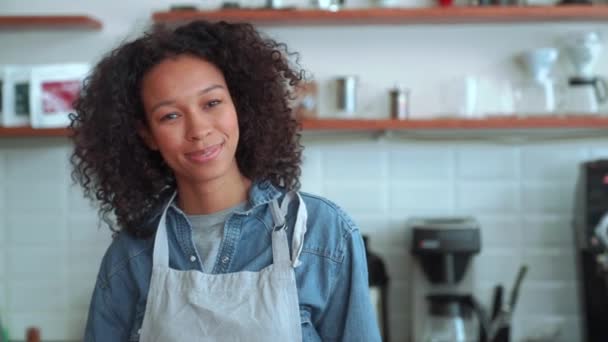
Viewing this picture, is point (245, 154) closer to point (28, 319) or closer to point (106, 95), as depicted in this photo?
point (106, 95)

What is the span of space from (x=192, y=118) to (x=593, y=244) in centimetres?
128

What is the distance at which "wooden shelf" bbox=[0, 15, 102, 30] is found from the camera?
2254 millimetres

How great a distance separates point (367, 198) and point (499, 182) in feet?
1.19

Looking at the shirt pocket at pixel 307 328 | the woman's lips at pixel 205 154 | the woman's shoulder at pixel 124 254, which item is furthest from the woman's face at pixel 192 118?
the shirt pocket at pixel 307 328

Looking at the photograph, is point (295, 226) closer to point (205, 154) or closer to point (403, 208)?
point (205, 154)

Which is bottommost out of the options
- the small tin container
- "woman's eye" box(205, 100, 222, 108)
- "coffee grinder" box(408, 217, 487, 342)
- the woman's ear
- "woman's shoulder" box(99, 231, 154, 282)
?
"coffee grinder" box(408, 217, 487, 342)

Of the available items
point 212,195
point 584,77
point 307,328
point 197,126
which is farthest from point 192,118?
point 584,77

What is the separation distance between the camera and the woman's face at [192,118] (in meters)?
1.23

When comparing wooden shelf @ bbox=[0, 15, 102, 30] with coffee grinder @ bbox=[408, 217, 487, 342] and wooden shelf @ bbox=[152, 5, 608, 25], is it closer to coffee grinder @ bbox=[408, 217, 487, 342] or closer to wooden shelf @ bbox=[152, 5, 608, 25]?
wooden shelf @ bbox=[152, 5, 608, 25]

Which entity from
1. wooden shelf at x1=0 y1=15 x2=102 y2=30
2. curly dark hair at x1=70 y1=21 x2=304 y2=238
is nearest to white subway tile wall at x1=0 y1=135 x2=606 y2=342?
wooden shelf at x1=0 y1=15 x2=102 y2=30

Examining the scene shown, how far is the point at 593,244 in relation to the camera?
2.13 m

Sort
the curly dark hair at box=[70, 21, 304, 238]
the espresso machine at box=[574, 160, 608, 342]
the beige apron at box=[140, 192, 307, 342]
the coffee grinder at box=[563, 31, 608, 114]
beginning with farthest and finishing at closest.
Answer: the coffee grinder at box=[563, 31, 608, 114], the espresso machine at box=[574, 160, 608, 342], the curly dark hair at box=[70, 21, 304, 238], the beige apron at box=[140, 192, 307, 342]

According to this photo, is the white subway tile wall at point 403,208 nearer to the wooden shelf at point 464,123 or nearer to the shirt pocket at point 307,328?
the wooden shelf at point 464,123

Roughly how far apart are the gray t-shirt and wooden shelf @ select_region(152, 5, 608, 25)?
3.33ft
